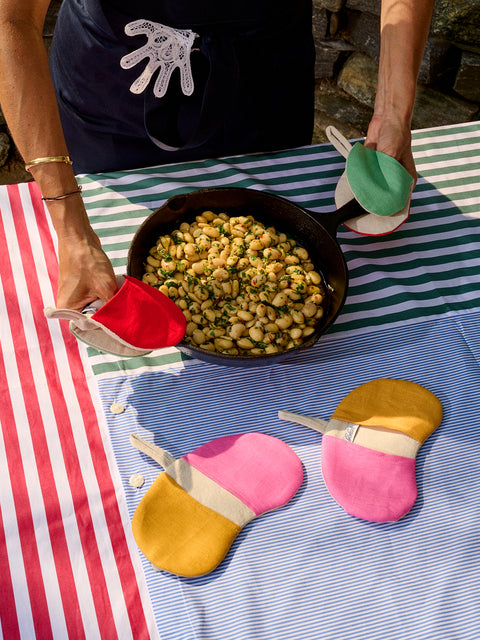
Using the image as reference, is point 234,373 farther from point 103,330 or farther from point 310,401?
point 103,330

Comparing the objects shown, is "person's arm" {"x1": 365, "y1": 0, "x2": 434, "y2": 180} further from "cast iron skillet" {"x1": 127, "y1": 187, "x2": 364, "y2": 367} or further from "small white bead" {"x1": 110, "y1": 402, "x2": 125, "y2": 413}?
"small white bead" {"x1": 110, "y1": 402, "x2": 125, "y2": 413}

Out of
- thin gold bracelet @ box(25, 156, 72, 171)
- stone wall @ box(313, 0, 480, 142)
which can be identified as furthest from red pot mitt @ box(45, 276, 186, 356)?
stone wall @ box(313, 0, 480, 142)

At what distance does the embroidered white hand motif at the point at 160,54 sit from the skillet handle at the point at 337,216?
39 centimetres

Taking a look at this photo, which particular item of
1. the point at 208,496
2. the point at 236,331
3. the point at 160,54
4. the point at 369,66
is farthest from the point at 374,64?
the point at 208,496

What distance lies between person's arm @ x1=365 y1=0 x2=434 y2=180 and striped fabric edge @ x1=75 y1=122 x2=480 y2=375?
146mm

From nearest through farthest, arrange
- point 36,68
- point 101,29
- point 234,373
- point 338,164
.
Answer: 1. point 36,68
2. point 234,373
3. point 101,29
4. point 338,164

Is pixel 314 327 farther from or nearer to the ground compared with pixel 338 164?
nearer to the ground

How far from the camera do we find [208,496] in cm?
87

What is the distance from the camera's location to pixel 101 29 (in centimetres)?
113

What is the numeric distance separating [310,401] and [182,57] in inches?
27.6

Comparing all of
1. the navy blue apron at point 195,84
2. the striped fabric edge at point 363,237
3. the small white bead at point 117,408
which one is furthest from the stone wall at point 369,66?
the small white bead at point 117,408

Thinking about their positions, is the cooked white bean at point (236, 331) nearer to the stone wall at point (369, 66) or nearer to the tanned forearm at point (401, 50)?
the tanned forearm at point (401, 50)

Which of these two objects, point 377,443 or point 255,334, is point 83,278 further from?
point 377,443

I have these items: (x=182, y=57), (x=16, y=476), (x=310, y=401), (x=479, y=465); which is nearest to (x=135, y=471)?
(x=16, y=476)
